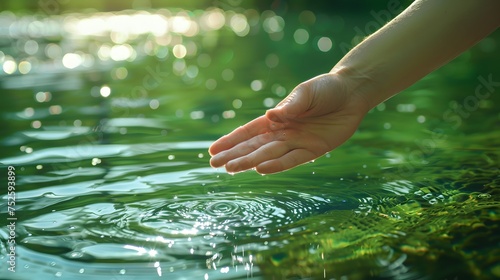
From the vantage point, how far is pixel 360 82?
342 centimetres

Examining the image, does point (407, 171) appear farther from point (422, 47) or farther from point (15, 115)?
point (15, 115)

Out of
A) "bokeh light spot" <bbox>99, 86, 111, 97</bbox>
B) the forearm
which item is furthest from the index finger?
"bokeh light spot" <bbox>99, 86, 111, 97</bbox>

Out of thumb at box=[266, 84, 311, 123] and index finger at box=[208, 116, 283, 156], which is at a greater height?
thumb at box=[266, 84, 311, 123]

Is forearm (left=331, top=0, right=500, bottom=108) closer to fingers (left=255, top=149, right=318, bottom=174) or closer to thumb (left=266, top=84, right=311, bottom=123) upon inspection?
thumb (left=266, top=84, right=311, bottom=123)

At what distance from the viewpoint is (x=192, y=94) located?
7.94 metres

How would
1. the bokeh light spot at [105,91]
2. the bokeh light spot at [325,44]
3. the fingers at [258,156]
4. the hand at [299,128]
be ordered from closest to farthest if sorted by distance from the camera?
the fingers at [258,156]
the hand at [299,128]
the bokeh light spot at [105,91]
the bokeh light spot at [325,44]

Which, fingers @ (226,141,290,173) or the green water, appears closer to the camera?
the green water

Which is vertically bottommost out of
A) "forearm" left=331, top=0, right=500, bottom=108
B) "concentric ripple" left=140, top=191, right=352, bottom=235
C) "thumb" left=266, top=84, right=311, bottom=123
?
"concentric ripple" left=140, top=191, right=352, bottom=235

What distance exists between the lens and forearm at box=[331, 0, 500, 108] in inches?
131

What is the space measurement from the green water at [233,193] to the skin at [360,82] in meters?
0.32

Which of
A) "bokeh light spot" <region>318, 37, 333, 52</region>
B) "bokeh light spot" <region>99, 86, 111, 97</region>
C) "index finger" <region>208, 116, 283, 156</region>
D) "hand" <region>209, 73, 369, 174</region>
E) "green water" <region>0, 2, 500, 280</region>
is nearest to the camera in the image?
"green water" <region>0, 2, 500, 280</region>

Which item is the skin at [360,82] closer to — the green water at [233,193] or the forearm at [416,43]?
the forearm at [416,43]

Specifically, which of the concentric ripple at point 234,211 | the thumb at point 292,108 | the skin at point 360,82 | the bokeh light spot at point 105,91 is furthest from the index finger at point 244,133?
the bokeh light spot at point 105,91

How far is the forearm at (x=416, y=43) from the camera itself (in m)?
3.32
